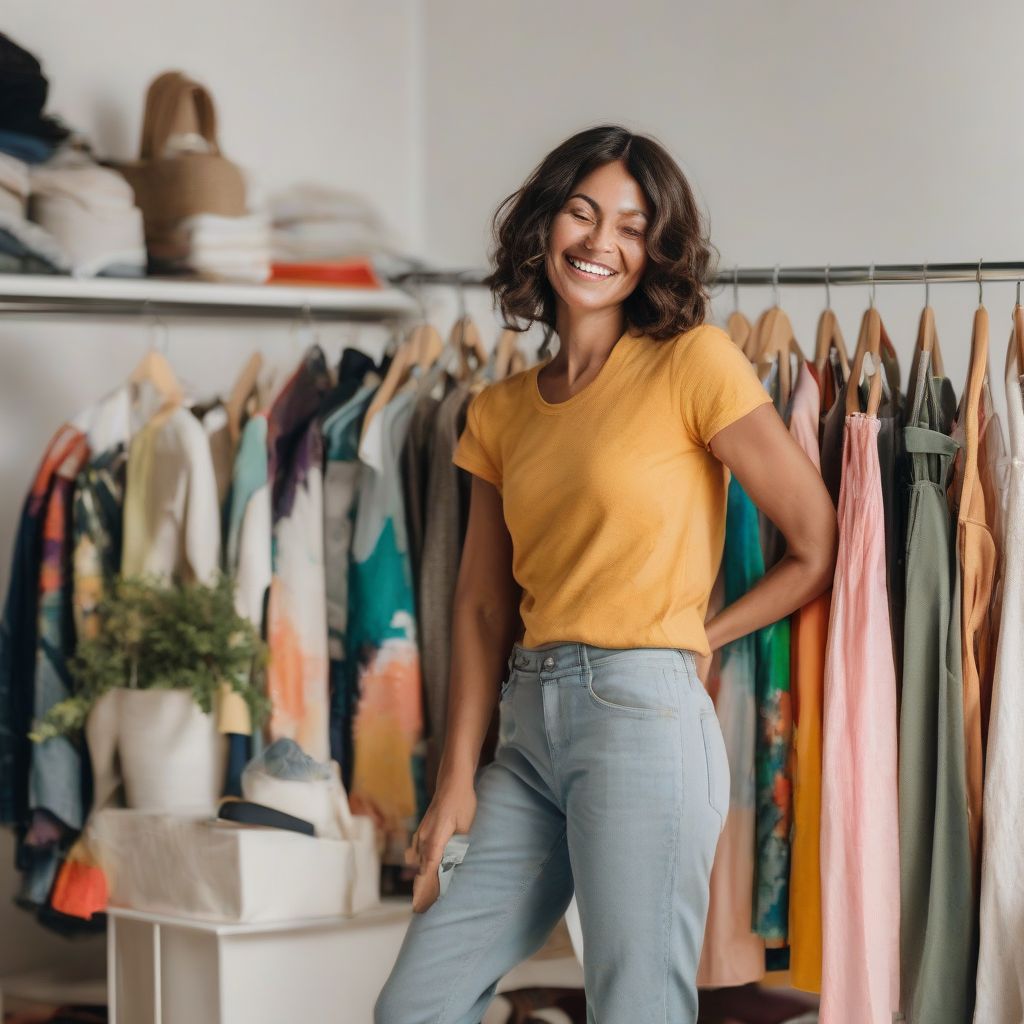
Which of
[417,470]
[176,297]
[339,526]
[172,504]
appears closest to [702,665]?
[417,470]

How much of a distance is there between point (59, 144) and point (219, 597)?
3.59 ft

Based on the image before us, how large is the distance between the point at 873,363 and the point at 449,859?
3.02ft

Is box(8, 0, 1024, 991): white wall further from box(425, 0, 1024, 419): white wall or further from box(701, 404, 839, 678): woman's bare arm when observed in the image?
box(701, 404, 839, 678): woman's bare arm

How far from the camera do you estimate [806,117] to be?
2.79 metres

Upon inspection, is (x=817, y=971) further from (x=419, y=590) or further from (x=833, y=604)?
(x=419, y=590)

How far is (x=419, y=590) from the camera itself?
2365 millimetres

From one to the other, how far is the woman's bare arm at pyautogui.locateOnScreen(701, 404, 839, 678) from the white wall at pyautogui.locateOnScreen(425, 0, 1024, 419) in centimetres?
89

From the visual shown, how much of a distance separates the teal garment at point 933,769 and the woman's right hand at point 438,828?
0.58 metres

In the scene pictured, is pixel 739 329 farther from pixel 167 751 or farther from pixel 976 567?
pixel 167 751

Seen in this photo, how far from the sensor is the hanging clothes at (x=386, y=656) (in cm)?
234

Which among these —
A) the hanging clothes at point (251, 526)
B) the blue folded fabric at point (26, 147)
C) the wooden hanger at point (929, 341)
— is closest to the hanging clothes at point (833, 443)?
the wooden hanger at point (929, 341)

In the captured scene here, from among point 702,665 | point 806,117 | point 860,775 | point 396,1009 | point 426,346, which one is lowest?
point 396,1009

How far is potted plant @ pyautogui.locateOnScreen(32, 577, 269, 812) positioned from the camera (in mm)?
2316

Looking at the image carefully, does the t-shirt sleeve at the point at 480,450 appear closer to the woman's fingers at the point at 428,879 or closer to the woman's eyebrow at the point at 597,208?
the woman's eyebrow at the point at 597,208
